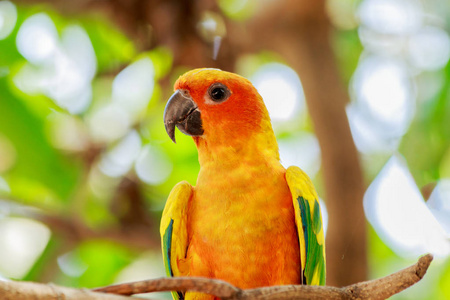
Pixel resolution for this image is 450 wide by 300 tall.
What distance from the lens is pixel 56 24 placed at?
187 inches

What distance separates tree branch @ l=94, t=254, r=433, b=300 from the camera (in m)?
1.11

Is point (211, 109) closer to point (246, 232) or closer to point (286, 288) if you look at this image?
point (246, 232)

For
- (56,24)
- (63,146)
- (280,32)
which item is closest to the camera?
(280,32)

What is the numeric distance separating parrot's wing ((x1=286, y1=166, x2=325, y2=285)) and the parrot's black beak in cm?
56

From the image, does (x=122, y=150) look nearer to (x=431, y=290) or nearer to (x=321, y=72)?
(x=321, y=72)

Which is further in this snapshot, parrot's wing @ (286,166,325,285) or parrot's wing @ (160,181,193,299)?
parrot's wing @ (160,181,193,299)

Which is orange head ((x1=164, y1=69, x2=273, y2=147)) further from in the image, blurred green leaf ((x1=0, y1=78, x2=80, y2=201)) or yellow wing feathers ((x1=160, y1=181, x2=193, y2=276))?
blurred green leaf ((x1=0, y1=78, x2=80, y2=201))

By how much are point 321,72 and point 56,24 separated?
8.61 feet

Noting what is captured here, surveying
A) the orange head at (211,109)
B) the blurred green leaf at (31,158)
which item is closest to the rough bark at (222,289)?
the orange head at (211,109)

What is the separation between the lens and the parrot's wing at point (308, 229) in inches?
85.0

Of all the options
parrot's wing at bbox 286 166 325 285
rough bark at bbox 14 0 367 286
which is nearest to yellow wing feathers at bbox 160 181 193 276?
parrot's wing at bbox 286 166 325 285

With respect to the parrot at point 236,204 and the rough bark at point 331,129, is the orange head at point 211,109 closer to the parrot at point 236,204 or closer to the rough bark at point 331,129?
the parrot at point 236,204

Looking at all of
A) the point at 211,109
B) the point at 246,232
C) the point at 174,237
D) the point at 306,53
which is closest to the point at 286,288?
the point at 246,232

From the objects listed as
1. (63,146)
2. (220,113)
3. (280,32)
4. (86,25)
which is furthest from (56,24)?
(220,113)
